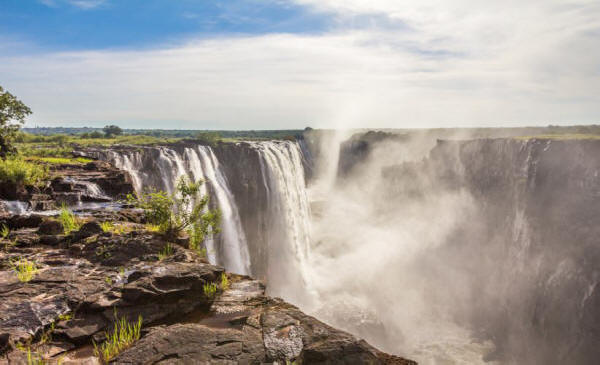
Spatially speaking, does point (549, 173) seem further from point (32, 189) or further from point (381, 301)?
point (32, 189)

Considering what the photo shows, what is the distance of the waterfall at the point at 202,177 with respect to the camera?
24.5m

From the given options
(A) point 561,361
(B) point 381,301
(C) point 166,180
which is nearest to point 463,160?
(B) point 381,301

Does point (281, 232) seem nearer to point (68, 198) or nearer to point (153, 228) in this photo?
point (68, 198)

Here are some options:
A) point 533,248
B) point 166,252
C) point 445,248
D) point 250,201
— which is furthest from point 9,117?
point 445,248

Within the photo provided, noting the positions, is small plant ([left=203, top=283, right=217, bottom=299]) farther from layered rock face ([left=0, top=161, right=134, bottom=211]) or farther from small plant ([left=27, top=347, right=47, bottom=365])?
layered rock face ([left=0, top=161, right=134, bottom=211])

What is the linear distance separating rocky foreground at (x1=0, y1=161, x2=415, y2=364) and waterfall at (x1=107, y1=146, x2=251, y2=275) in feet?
51.8

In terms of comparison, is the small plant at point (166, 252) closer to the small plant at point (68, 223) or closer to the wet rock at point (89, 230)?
the wet rock at point (89, 230)

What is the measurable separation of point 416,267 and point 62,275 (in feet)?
152

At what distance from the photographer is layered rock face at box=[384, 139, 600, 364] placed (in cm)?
2732

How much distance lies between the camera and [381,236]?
51.9 m

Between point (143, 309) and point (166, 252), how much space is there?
5.61 feet

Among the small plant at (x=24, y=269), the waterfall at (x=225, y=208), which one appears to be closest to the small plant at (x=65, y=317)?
the small plant at (x=24, y=269)

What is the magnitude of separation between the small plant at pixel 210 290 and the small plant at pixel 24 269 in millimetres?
2729

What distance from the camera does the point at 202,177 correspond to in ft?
82.7
